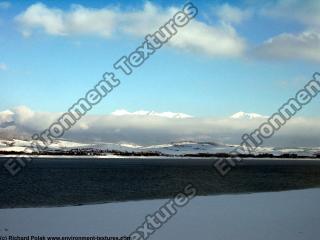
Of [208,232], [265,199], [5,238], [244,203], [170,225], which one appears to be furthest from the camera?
[265,199]

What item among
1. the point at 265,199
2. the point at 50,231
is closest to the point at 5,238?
the point at 50,231

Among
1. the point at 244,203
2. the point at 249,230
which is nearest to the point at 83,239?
the point at 249,230

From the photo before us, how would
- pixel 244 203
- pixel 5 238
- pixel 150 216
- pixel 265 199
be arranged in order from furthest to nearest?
pixel 265 199 → pixel 244 203 → pixel 150 216 → pixel 5 238

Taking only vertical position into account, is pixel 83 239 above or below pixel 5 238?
below

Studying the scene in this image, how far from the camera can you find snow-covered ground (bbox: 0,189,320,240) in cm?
1800

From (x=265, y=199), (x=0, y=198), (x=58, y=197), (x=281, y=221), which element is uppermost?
(x=0, y=198)

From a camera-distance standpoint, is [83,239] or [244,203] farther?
[244,203]

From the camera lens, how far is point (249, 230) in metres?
18.7

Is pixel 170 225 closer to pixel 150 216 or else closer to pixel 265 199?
pixel 150 216

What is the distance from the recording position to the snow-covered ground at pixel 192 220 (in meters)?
18.0

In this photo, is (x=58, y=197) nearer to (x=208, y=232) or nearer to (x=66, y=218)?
(x=66, y=218)

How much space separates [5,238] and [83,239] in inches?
115

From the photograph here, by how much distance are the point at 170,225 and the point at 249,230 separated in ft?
11.1

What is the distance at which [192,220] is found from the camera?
20.6m
